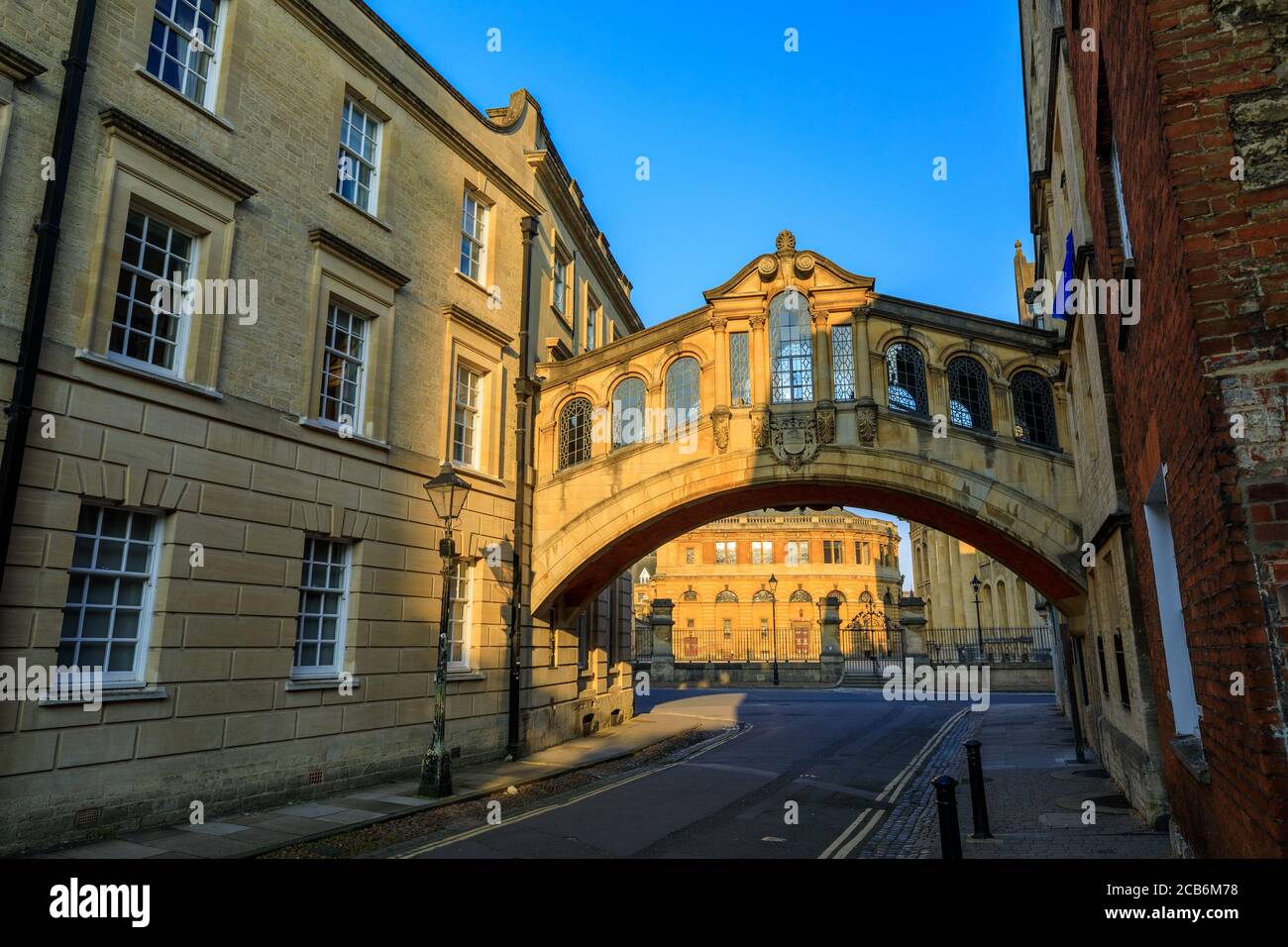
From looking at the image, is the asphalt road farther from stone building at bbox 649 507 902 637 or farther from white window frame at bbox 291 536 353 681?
stone building at bbox 649 507 902 637

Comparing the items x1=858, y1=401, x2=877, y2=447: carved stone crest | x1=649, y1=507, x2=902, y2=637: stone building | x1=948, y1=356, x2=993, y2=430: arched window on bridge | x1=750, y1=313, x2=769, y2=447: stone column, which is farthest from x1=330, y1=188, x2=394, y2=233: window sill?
x1=649, y1=507, x2=902, y2=637: stone building

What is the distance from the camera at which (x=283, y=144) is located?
1159 centimetres

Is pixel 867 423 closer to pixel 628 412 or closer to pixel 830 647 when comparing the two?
pixel 628 412

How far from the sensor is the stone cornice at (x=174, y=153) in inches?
361

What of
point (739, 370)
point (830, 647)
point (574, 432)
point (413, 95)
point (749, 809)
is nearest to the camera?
point (749, 809)

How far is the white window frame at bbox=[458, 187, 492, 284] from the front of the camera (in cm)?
1585

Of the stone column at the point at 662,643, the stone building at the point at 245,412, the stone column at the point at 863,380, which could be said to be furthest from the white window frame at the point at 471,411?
the stone column at the point at 662,643

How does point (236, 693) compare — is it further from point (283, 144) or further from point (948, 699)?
point (948, 699)

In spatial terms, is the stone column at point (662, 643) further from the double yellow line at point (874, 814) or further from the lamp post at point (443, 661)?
the lamp post at point (443, 661)

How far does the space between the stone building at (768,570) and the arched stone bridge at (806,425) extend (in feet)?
168

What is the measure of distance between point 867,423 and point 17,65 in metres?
13.5

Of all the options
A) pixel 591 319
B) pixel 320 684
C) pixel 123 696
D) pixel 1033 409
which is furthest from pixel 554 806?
pixel 591 319

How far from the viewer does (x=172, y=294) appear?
10039mm
